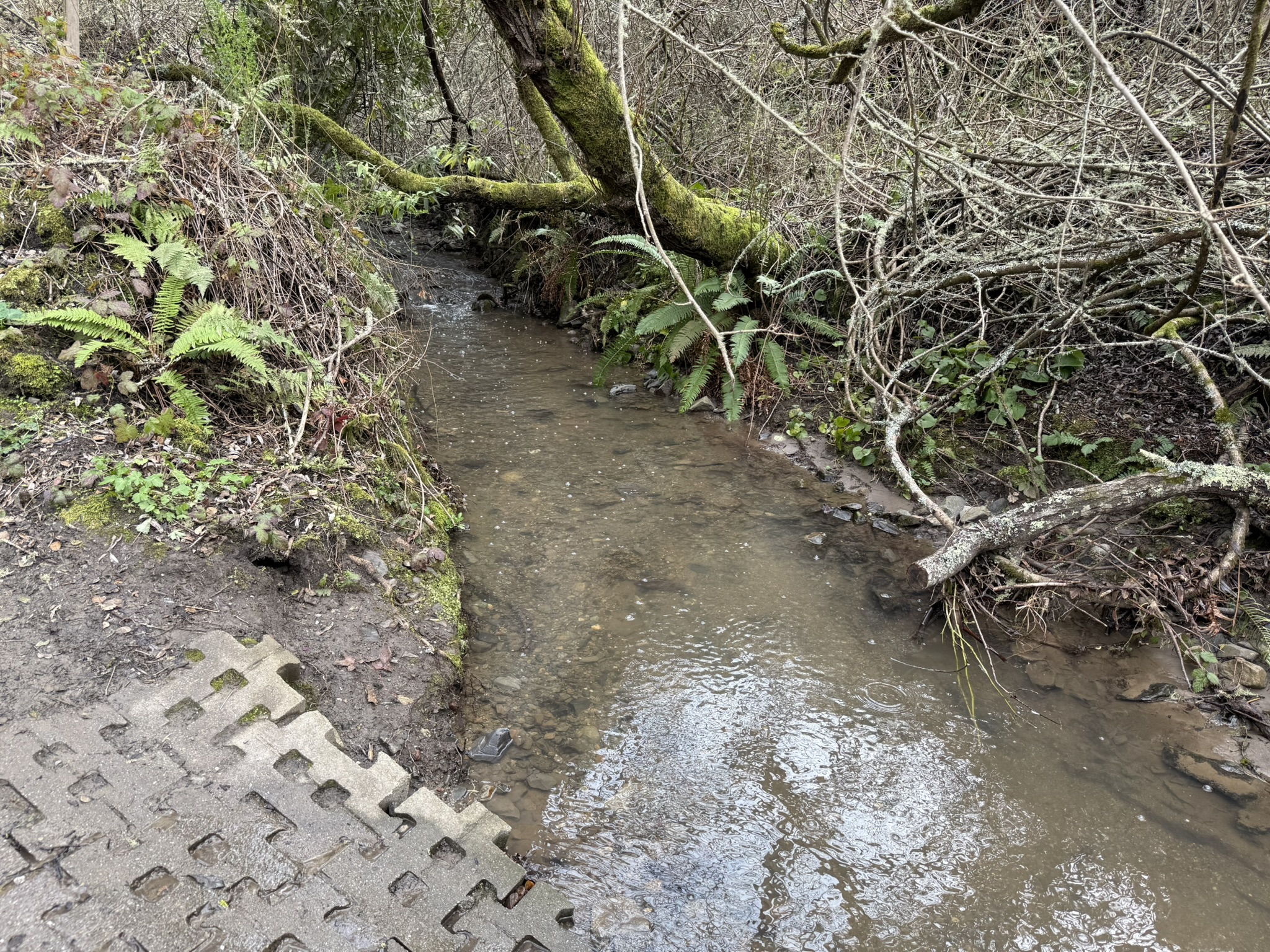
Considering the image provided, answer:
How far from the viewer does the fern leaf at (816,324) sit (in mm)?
6668

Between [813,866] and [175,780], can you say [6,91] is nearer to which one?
[175,780]

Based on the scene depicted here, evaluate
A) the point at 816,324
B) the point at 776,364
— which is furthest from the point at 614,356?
the point at 816,324

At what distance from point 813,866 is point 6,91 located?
20.2ft

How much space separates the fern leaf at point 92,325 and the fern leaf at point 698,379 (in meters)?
4.22

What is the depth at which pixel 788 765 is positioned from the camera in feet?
11.0

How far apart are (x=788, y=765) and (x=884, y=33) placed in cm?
356

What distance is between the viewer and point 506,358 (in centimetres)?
823

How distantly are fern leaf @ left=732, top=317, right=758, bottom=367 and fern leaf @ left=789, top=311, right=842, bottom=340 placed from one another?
1.38 ft

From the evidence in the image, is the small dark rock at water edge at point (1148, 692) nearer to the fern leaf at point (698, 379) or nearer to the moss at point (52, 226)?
the fern leaf at point (698, 379)

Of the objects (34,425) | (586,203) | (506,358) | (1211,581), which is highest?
(586,203)

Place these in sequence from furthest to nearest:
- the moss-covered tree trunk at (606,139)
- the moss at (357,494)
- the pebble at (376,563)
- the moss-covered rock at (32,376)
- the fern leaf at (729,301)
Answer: the fern leaf at (729,301)
the moss-covered tree trunk at (606,139)
the moss at (357,494)
the pebble at (376,563)
the moss-covered rock at (32,376)

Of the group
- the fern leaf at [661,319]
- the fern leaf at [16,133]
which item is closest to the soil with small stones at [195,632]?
the fern leaf at [16,133]

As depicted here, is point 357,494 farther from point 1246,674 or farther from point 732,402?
point 1246,674

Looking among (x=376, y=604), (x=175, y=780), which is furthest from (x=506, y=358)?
(x=175, y=780)
